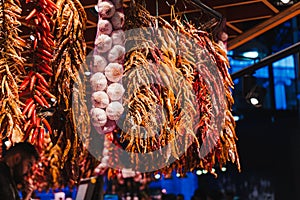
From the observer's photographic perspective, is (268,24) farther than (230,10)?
Yes

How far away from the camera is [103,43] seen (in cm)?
214

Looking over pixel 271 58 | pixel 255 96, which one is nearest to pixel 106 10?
pixel 271 58

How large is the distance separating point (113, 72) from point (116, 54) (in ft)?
0.29

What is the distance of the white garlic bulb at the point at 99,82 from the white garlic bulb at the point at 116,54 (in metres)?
0.09

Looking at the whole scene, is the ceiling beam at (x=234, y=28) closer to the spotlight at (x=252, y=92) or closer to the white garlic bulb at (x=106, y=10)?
the spotlight at (x=252, y=92)

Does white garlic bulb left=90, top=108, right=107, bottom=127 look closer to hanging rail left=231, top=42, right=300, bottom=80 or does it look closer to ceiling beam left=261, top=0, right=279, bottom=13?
ceiling beam left=261, top=0, right=279, bottom=13

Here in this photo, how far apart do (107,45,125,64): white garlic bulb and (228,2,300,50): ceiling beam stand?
2068 mm

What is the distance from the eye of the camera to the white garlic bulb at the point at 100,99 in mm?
2047

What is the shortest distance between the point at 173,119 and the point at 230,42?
2.30 m

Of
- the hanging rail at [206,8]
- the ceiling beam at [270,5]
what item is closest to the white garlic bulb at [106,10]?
the hanging rail at [206,8]

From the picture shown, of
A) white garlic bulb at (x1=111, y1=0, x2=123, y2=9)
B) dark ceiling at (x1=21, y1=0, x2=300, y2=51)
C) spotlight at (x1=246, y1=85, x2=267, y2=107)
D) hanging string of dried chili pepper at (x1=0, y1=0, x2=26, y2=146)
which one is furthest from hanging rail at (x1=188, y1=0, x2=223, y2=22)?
spotlight at (x1=246, y1=85, x2=267, y2=107)

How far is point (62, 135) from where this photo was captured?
6.81 ft

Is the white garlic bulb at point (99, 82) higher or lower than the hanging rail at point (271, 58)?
lower

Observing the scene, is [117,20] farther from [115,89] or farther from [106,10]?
[115,89]
